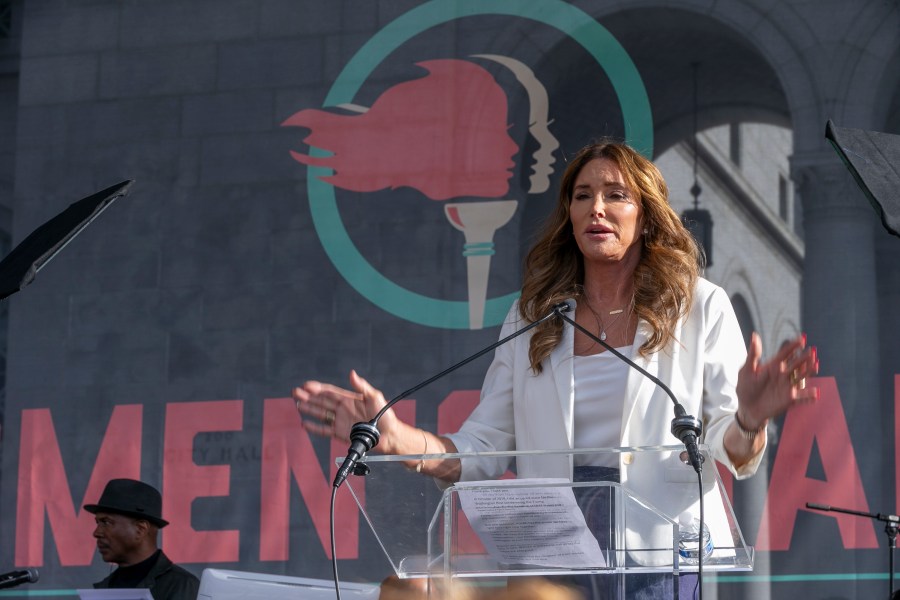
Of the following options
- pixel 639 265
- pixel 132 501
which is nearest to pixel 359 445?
pixel 639 265

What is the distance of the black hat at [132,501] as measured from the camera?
177 inches

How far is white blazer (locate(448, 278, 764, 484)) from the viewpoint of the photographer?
8.02 feet

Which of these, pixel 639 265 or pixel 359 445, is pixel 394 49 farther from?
pixel 359 445

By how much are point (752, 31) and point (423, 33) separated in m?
1.18

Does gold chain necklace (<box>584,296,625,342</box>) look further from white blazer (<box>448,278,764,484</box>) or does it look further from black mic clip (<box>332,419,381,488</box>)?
black mic clip (<box>332,419,381,488</box>)

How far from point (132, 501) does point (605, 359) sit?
2.48 m

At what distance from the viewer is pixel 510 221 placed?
185 inches

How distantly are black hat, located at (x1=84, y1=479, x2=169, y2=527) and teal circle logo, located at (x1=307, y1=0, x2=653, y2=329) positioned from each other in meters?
1.02

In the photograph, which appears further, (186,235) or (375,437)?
(186,235)

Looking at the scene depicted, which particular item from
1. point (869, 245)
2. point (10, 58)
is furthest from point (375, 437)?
point (10, 58)

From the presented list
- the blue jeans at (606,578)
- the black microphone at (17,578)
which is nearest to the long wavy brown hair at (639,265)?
the blue jeans at (606,578)

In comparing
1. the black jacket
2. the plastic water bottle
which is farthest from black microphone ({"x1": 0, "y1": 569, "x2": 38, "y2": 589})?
the black jacket

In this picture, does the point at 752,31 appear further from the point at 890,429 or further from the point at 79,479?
the point at 79,479

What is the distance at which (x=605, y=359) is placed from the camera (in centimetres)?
254
